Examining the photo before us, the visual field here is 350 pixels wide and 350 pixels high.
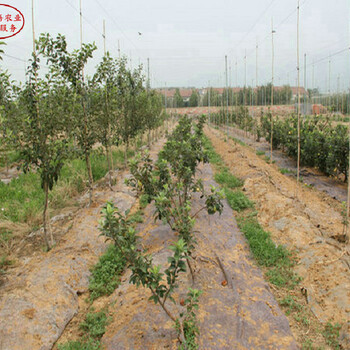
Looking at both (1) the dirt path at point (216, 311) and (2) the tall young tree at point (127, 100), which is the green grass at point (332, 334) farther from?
(2) the tall young tree at point (127, 100)

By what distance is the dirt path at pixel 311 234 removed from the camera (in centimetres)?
397

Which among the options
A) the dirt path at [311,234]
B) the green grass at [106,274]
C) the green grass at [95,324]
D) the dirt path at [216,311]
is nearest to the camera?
the dirt path at [216,311]

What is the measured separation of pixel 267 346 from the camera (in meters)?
3.19

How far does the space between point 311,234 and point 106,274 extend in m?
3.76

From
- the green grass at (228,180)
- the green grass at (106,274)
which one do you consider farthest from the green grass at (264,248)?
the green grass at (106,274)

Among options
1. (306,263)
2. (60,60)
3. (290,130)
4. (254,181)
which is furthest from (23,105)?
(290,130)

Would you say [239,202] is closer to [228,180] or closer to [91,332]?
[228,180]

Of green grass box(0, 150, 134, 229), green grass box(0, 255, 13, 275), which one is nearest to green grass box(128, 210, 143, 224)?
green grass box(0, 150, 134, 229)

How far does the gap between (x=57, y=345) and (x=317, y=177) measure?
924cm

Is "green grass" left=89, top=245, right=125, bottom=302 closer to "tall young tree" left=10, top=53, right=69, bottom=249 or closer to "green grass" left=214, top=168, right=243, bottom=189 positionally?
"tall young tree" left=10, top=53, right=69, bottom=249

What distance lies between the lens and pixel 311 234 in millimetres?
5531

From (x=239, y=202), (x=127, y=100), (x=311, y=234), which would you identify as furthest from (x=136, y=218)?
(x=127, y=100)

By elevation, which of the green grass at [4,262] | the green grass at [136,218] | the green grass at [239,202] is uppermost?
the green grass at [239,202]

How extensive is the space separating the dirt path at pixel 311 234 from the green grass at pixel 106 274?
9.18 ft
